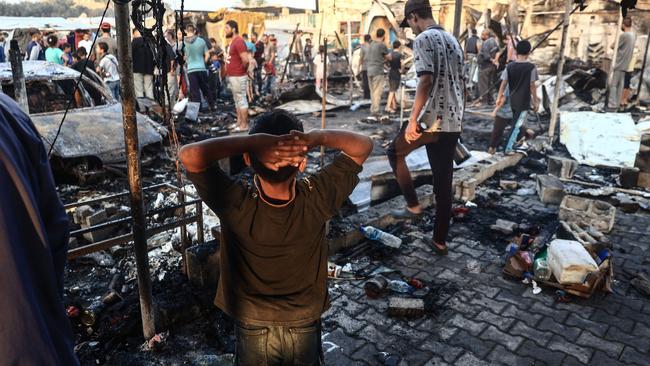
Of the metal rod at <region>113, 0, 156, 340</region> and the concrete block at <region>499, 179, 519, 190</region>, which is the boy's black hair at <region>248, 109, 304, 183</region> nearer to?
the metal rod at <region>113, 0, 156, 340</region>

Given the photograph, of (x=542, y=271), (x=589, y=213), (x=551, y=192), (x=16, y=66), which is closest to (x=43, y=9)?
(x=16, y=66)

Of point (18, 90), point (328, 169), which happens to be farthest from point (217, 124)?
point (328, 169)

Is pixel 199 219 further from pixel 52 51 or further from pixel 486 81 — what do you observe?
pixel 486 81

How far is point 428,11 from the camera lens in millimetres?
4723

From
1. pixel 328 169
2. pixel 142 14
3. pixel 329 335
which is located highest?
pixel 142 14

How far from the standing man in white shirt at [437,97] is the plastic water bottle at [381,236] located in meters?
0.56

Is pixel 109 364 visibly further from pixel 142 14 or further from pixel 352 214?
pixel 352 214

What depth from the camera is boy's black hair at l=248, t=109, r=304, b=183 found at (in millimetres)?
2049

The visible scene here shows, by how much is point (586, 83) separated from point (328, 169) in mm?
15494

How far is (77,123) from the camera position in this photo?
296 inches

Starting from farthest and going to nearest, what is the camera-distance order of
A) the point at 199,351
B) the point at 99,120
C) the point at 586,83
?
the point at 586,83 < the point at 99,120 < the point at 199,351

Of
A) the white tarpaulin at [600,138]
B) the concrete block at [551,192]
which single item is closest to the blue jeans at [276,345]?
the concrete block at [551,192]

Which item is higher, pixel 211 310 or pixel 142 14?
pixel 142 14

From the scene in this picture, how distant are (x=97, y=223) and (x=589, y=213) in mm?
5586
